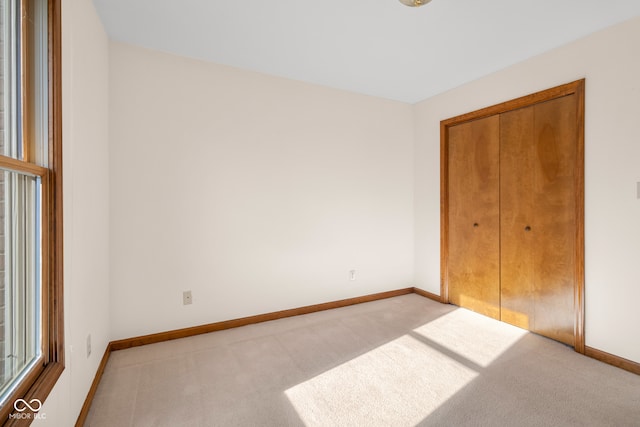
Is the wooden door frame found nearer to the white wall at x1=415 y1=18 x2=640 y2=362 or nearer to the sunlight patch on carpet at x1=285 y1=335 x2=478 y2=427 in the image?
the white wall at x1=415 y1=18 x2=640 y2=362

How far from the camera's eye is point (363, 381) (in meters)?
1.94

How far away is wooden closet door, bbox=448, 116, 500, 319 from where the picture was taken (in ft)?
9.77

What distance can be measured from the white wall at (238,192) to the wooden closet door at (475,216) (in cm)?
67

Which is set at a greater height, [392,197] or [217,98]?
[217,98]

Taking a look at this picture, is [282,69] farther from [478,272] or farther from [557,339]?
[557,339]

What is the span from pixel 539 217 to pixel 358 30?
2.14 meters

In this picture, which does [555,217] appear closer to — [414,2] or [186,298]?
[414,2]

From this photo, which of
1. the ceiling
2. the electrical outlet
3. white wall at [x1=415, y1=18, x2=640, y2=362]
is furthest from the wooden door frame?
the electrical outlet

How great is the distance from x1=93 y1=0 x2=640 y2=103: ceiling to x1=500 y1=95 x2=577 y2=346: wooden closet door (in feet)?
1.95

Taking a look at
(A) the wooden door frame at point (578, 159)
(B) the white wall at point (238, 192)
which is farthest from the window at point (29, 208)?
(A) the wooden door frame at point (578, 159)

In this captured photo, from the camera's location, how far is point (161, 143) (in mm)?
2467

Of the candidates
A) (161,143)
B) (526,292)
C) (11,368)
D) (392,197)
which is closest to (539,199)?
(526,292)

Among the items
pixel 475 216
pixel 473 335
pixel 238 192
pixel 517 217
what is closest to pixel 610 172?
pixel 517 217

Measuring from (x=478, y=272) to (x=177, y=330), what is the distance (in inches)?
114
